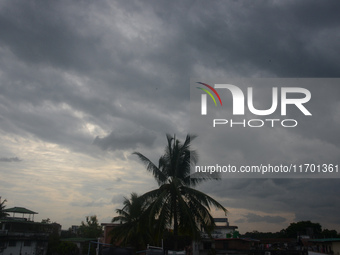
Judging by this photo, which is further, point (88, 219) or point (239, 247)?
point (88, 219)

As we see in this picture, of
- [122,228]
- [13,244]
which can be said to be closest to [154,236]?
[122,228]

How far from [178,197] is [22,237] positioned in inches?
1148

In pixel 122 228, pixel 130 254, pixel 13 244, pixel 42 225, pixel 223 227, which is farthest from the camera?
pixel 223 227

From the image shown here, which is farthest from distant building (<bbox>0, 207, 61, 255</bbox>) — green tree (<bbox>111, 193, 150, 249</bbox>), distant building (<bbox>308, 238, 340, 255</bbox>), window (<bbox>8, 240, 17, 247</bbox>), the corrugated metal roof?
distant building (<bbox>308, 238, 340, 255</bbox>)

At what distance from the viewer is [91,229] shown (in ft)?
180

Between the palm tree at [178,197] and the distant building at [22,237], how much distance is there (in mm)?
26459

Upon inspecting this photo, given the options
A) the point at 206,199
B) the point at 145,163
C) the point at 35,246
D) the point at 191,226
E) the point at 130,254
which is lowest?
the point at 35,246

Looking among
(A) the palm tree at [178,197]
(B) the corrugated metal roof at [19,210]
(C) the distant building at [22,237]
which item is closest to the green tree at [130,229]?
(A) the palm tree at [178,197]

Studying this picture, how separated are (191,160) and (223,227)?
119 feet

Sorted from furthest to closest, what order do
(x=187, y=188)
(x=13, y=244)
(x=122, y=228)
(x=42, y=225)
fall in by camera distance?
1. (x=42, y=225)
2. (x=13, y=244)
3. (x=122, y=228)
4. (x=187, y=188)

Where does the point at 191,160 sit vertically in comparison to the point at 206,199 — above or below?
above

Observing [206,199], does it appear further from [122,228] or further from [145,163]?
[122,228]

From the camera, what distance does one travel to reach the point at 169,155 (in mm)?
21594

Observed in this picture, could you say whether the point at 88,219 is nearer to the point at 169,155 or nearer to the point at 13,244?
the point at 13,244
